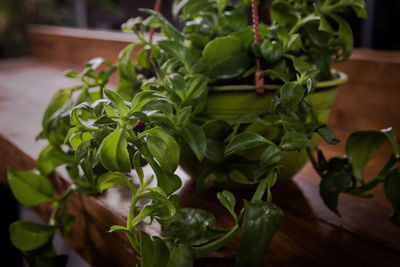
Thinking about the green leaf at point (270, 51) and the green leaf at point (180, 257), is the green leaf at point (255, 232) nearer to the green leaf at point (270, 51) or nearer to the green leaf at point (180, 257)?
the green leaf at point (180, 257)

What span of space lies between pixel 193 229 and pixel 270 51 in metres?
0.20

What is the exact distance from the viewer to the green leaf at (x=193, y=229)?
0.39 m

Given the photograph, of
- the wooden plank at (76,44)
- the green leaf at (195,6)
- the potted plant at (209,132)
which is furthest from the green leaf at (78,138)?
the wooden plank at (76,44)

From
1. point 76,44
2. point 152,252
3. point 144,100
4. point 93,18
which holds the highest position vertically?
point 144,100

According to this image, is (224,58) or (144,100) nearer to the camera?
(144,100)

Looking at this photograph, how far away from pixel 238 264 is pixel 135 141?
14 centimetres

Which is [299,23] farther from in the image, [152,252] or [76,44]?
[76,44]

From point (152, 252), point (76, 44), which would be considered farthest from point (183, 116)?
point (76, 44)

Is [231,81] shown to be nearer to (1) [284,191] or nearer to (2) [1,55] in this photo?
(1) [284,191]

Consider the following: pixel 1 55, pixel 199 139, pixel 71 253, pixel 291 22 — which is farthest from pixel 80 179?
pixel 1 55

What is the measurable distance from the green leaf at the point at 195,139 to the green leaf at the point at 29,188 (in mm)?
263

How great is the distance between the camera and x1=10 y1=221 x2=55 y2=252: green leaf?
0.49 metres

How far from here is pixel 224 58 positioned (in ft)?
1.47

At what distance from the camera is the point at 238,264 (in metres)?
0.35
